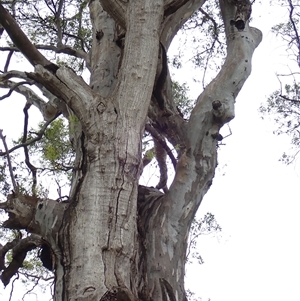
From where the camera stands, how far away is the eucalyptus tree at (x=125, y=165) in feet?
A: 10.3

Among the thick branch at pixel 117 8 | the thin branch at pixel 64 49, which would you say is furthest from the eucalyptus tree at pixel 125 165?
the thin branch at pixel 64 49

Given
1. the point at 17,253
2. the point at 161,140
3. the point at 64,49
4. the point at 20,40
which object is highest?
the point at 64,49

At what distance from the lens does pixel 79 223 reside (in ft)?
10.5

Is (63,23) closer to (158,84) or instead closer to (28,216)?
(158,84)

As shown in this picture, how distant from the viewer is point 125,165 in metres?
3.38

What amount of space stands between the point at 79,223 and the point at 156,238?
26.7 inches

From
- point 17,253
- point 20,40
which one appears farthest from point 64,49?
point 17,253

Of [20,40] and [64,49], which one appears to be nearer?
[20,40]

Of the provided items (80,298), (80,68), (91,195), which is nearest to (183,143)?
(91,195)

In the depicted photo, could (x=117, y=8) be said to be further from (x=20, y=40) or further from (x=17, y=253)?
(x=17, y=253)

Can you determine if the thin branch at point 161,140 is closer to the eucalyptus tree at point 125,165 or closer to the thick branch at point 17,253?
the eucalyptus tree at point 125,165

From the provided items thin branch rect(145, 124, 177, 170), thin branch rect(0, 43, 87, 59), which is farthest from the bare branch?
thin branch rect(0, 43, 87, 59)

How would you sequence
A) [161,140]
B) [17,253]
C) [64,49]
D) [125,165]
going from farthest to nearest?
[64,49] < [161,140] < [17,253] < [125,165]

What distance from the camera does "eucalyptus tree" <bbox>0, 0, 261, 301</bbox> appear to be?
3.15 m
